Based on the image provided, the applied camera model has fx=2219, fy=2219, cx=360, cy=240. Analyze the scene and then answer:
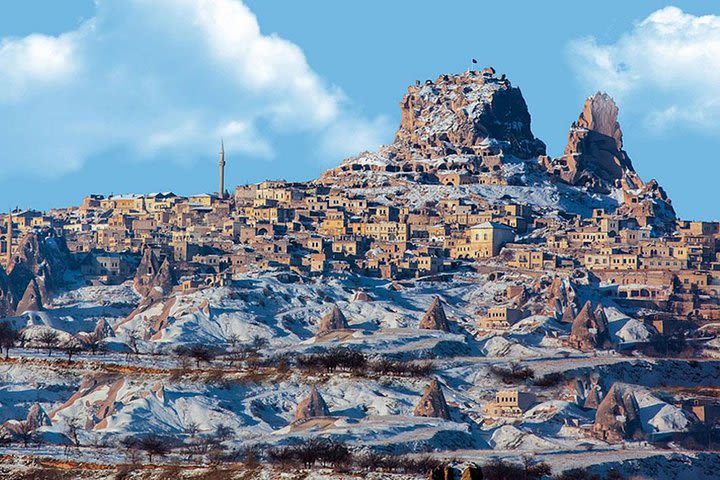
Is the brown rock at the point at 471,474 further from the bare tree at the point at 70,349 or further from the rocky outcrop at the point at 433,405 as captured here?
the bare tree at the point at 70,349

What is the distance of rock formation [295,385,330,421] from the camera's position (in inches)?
6437

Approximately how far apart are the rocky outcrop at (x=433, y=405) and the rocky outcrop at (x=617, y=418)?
12.3 metres

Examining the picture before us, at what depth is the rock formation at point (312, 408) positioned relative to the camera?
536 feet

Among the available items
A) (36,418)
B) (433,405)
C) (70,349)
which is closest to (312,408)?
(433,405)

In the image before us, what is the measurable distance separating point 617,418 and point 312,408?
24770 millimetres

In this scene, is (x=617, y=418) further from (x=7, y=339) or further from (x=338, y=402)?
(x=7, y=339)

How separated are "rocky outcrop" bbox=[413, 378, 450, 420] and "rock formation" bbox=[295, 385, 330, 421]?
7.06 metres

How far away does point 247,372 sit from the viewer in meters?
182

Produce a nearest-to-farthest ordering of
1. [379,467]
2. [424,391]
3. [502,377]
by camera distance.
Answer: [379,467], [424,391], [502,377]

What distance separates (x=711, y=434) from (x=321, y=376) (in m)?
32.0

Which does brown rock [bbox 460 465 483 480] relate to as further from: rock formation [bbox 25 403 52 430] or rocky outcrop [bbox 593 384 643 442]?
rocky outcrop [bbox 593 384 643 442]

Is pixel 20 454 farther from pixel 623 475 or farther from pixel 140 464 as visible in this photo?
pixel 623 475

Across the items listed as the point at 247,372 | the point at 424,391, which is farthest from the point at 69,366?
the point at 424,391

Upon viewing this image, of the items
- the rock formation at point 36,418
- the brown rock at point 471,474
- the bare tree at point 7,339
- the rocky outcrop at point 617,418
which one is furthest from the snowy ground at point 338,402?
the brown rock at point 471,474
